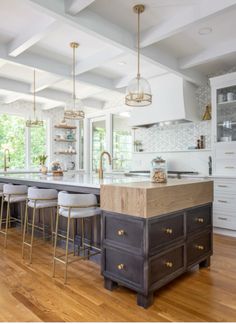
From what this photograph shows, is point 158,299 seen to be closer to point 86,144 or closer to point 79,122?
point 86,144

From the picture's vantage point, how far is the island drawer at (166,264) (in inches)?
79.0

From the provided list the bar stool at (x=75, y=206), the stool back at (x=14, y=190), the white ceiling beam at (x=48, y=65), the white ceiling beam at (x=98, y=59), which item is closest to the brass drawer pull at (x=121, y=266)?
the bar stool at (x=75, y=206)

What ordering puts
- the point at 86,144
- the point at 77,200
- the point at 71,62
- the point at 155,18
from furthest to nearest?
the point at 86,144 → the point at 71,62 → the point at 155,18 → the point at 77,200

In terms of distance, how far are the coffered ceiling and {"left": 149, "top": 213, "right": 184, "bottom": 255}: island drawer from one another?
84.8 inches

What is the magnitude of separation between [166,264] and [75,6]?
264cm

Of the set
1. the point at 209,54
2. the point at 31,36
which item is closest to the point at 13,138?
the point at 31,36

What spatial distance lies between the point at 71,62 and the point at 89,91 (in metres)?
1.65

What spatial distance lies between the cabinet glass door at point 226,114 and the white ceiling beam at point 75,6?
2.79 meters

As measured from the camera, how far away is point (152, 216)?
6.49 ft

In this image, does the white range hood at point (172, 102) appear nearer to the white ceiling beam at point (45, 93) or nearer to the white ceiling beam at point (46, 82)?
the white ceiling beam at point (46, 82)

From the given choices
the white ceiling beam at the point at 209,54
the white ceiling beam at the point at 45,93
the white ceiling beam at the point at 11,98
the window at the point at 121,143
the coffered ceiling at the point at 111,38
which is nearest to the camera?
the coffered ceiling at the point at 111,38

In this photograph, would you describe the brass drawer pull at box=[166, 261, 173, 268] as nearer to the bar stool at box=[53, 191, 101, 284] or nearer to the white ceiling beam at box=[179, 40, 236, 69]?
the bar stool at box=[53, 191, 101, 284]

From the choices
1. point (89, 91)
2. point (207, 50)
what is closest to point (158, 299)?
point (207, 50)

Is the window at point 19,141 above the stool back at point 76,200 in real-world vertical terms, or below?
above
